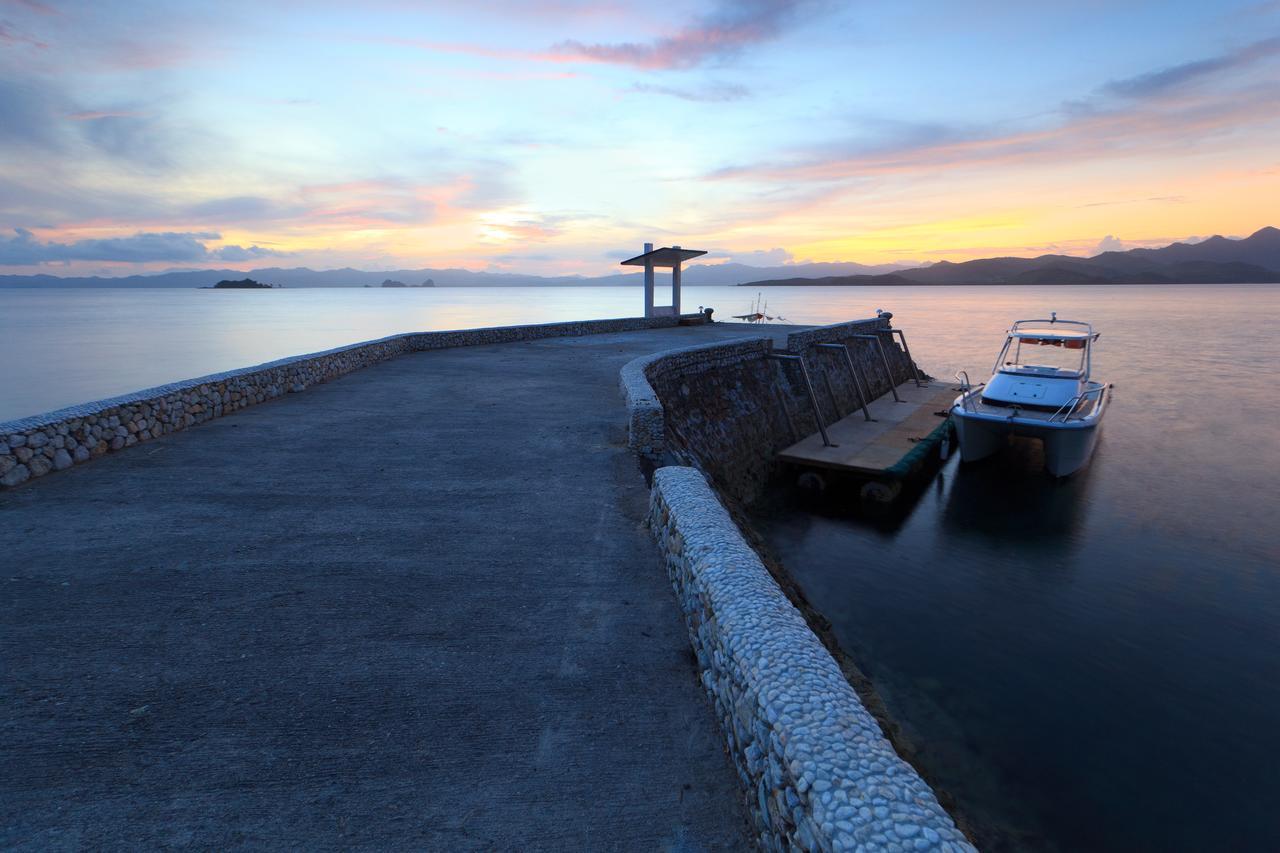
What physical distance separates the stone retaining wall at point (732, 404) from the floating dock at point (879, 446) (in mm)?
814

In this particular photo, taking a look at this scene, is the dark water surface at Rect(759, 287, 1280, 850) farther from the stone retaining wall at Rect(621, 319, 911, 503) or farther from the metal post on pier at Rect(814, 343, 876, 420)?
the metal post on pier at Rect(814, 343, 876, 420)

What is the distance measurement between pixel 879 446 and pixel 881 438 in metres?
1.23

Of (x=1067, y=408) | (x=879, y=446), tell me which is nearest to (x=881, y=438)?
(x=879, y=446)

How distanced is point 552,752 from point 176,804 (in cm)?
197

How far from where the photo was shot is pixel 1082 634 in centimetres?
1188

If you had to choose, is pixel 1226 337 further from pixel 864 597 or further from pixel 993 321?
pixel 864 597

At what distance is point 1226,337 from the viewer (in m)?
65.5

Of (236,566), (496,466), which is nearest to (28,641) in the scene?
(236,566)

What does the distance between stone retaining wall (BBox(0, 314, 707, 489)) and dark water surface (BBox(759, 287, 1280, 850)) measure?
11.3 metres

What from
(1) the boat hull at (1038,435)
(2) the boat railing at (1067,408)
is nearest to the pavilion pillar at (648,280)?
(1) the boat hull at (1038,435)

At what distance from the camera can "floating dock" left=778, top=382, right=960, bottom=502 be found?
18.0m

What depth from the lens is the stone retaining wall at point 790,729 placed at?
2.61 metres

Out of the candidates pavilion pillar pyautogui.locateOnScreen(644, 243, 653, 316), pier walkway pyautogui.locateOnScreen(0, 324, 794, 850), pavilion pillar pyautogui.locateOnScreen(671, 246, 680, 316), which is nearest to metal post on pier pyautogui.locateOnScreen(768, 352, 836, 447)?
pavilion pillar pyautogui.locateOnScreen(671, 246, 680, 316)

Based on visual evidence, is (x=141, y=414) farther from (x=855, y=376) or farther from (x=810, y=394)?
(x=855, y=376)
